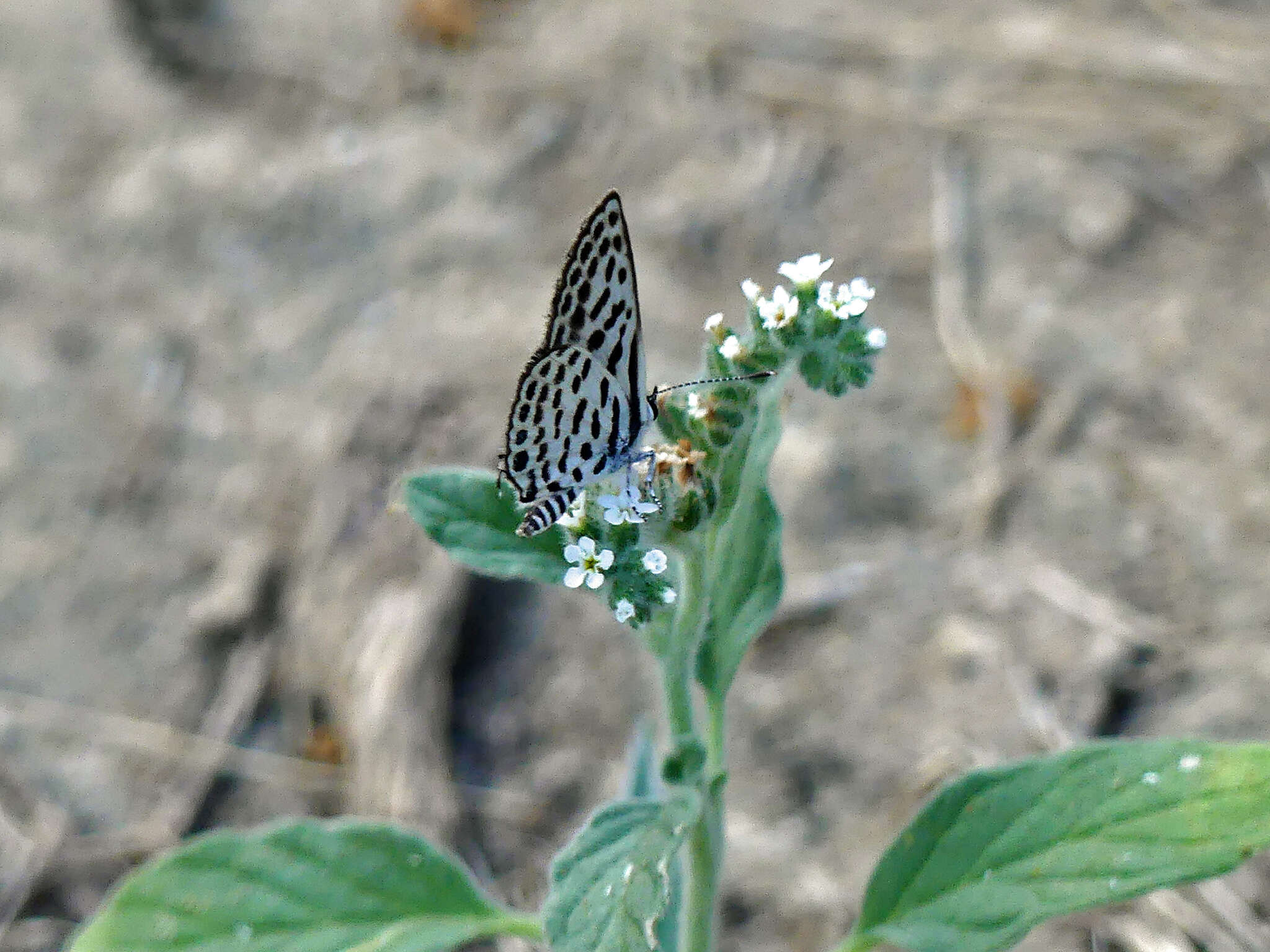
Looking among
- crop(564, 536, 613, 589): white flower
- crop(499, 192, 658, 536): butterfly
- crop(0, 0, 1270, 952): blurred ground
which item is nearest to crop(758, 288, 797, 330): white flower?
crop(499, 192, 658, 536): butterfly

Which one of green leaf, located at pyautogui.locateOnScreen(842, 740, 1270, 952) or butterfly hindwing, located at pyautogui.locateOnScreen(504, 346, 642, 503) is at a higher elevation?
butterfly hindwing, located at pyautogui.locateOnScreen(504, 346, 642, 503)

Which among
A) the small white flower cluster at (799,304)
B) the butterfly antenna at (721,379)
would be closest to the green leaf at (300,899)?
the butterfly antenna at (721,379)

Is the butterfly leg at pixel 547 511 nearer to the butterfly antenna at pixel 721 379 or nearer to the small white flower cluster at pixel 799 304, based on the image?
the butterfly antenna at pixel 721 379

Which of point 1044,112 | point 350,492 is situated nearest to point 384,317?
point 350,492

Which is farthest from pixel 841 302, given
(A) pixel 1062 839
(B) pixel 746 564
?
(A) pixel 1062 839

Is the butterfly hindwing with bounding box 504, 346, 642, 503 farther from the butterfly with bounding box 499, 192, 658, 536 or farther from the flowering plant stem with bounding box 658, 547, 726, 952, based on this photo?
the flowering plant stem with bounding box 658, 547, 726, 952

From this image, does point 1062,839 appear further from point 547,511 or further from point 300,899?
point 300,899
